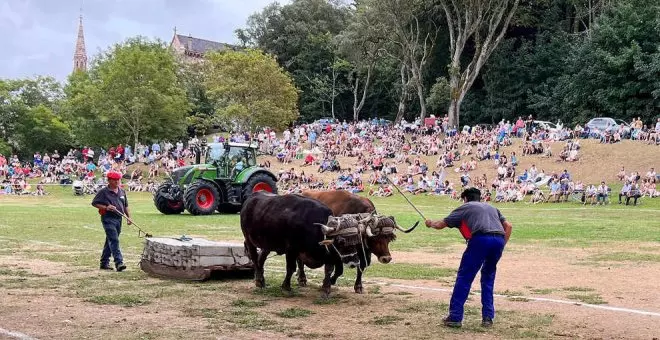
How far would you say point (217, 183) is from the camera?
27.6 m

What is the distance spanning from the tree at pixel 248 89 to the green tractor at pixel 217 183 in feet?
104

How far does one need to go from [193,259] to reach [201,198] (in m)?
15.6

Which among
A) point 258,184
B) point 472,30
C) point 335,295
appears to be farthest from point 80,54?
point 335,295

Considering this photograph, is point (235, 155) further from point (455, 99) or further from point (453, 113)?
point (453, 113)

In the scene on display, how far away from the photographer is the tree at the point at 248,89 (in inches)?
2391

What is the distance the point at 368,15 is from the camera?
6119 cm

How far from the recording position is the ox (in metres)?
9.89

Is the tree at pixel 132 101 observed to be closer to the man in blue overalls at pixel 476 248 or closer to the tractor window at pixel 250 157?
the tractor window at pixel 250 157

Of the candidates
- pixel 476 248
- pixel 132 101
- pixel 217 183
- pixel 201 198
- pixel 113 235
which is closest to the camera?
pixel 476 248

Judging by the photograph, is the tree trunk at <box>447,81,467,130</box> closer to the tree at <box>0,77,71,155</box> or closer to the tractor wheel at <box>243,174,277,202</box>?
the tractor wheel at <box>243,174,277,202</box>

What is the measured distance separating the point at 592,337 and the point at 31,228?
17.7 meters

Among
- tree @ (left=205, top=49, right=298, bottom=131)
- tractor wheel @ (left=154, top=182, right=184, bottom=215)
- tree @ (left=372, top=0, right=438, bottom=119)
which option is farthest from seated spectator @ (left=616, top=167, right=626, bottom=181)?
tree @ (left=205, top=49, right=298, bottom=131)

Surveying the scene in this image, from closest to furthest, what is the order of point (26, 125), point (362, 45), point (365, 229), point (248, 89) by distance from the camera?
point (365, 229)
point (248, 89)
point (362, 45)
point (26, 125)

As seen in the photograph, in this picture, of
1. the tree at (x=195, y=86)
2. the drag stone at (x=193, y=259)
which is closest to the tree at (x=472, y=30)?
the tree at (x=195, y=86)
